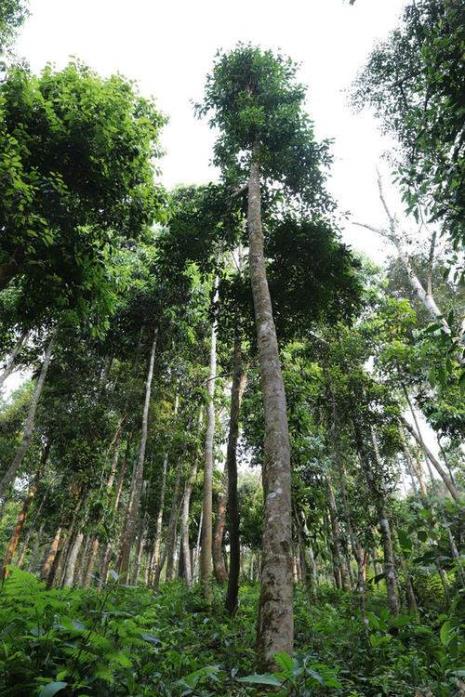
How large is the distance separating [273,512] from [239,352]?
662 cm

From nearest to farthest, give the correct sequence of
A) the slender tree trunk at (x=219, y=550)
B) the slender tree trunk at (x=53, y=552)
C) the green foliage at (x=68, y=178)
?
the green foliage at (x=68, y=178), the slender tree trunk at (x=219, y=550), the slender tree trunk at (x=53, y=552)

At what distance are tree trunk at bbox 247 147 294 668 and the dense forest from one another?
25 millimetres

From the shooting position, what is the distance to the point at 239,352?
1141cm

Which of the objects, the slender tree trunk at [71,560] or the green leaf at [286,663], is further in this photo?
the slender tree trunk at [71,560]

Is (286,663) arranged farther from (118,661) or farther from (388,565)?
(388,565)

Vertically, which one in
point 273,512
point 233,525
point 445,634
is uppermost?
point 233,525

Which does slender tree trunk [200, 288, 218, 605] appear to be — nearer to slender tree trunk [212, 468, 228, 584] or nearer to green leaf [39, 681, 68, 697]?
slender tree trunk [212, 468, 228, 584]

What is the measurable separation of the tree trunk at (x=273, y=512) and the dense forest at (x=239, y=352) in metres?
Result: 0.03

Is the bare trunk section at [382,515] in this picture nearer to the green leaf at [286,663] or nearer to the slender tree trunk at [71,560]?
the green leaf at [286,663]

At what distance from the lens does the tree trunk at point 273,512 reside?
4215mm

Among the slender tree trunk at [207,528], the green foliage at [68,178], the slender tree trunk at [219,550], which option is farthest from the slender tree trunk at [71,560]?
the green foliage at [68,178]

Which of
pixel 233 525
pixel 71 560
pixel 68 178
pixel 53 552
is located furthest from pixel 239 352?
pixel 53 552

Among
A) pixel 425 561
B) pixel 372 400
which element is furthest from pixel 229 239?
pixel 425 561

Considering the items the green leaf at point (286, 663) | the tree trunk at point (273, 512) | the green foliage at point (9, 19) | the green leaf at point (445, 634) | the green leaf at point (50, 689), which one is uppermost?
the green foliage at point (9, 19)
